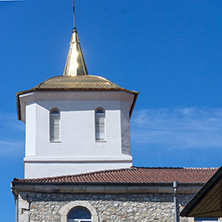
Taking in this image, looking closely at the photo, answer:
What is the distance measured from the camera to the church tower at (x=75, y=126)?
23.1m

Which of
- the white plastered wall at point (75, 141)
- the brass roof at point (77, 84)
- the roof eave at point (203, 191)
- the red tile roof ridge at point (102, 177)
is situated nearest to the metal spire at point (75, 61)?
the brass roof at point (77, 84)

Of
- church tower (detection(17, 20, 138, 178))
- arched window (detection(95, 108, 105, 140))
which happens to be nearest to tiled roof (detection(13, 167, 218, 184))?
church tower (detection(17, 20, 138, 178))

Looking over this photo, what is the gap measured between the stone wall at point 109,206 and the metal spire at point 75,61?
9.72m

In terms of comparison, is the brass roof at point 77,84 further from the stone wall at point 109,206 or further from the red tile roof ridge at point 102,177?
the stone wall at point 109,206

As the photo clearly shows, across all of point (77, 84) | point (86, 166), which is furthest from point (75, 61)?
point (86, 166)

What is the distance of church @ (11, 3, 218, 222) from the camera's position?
1847cm

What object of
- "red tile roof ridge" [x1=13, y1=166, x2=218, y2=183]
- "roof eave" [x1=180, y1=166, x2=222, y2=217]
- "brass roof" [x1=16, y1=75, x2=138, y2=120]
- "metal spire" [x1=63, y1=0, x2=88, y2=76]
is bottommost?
"roof eave" [x1=180, y1=166, x2=222, y2=217]

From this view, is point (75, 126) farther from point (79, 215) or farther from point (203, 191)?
point (203, 191)

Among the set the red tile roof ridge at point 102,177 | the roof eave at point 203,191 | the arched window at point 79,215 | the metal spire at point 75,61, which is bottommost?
the roof eave at point 203,191

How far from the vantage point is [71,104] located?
24203 millimetres

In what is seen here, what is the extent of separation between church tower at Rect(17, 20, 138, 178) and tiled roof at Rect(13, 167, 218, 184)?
7.92 ft

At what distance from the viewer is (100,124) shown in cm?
2411

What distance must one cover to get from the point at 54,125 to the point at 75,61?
4.95 m

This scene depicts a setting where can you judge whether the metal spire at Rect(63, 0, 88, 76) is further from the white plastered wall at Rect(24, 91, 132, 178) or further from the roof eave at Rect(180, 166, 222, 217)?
the roof eave at Rect(180, 166, 222, 217)
